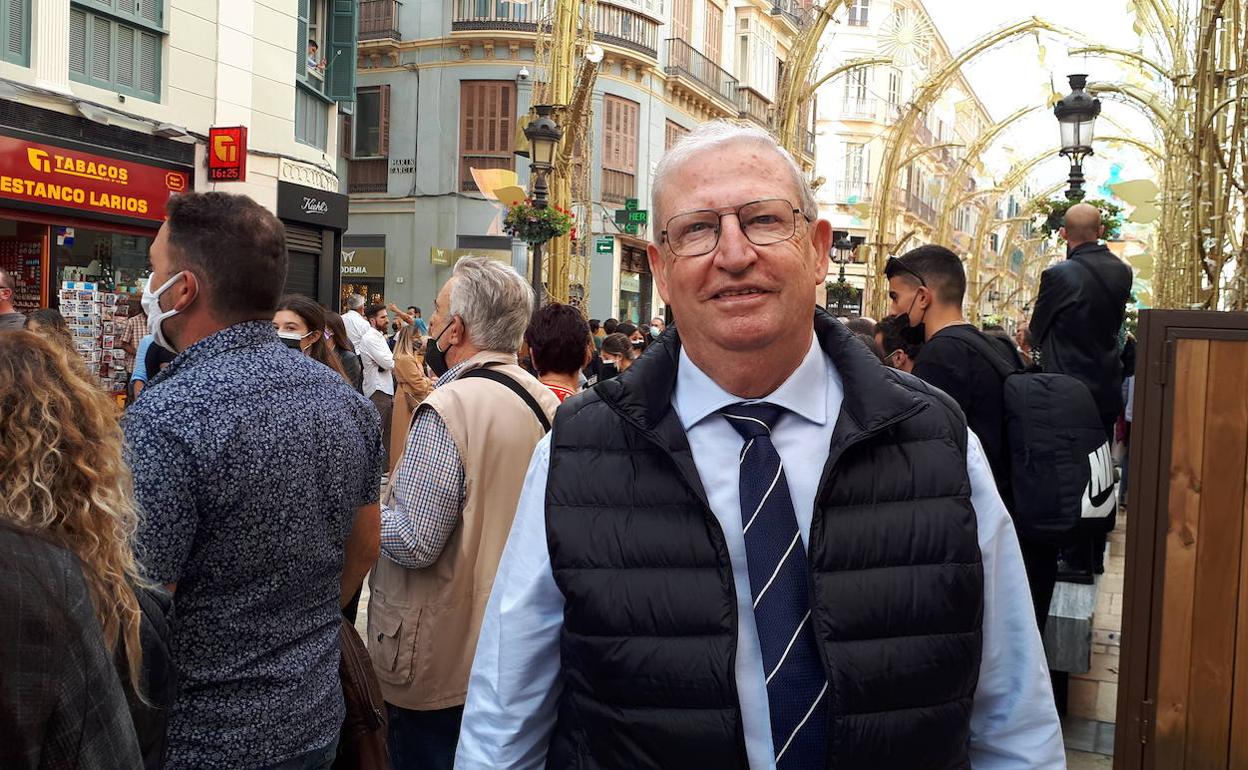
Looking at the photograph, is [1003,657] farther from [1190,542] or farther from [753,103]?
[753,103]

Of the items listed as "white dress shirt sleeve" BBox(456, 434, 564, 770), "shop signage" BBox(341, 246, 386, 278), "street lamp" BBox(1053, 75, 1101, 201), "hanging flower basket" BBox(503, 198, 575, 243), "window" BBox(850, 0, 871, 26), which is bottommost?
"white dress shirt sleeve" BBox(456, 434, 564, 770)

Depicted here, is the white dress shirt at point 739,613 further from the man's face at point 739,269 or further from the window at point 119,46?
the window at point 119,46

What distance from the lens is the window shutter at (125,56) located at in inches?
560

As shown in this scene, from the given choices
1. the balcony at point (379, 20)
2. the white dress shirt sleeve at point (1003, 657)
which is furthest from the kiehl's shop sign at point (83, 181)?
the balcony at point (379, 20)

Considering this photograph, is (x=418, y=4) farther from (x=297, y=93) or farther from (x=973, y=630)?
(x=973, y=630)

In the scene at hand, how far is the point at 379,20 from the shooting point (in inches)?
1308

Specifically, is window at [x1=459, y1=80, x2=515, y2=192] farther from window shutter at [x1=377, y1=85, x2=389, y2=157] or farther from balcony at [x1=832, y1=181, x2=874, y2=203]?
balcony at [x1=832, y1=181, x2=874, y2=203]

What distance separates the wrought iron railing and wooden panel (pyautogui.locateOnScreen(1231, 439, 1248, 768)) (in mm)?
32796

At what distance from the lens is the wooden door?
4094 mm

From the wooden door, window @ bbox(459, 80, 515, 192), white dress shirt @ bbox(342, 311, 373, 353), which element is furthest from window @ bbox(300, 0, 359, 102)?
the wooden door

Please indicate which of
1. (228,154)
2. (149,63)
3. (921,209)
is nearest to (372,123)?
(228,154)

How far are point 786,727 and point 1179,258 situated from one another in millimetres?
8356

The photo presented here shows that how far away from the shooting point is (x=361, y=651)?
3.05 m

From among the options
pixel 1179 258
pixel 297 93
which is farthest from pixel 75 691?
pixel 297 93
